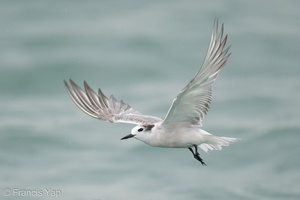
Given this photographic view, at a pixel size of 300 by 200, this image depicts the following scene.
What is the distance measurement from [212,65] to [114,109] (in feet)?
12.6

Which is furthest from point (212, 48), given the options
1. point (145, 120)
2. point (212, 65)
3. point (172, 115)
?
point (145, 120)

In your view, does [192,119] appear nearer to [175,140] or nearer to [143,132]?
[175,140]

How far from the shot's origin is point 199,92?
38.1 feet

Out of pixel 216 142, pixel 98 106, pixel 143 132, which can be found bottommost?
pixel 216 142

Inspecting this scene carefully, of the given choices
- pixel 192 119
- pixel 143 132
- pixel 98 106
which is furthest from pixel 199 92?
pixel 98 106

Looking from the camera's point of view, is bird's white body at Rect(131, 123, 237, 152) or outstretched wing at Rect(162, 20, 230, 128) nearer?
outstretched wing at Rect(162, 20, 230, 128)

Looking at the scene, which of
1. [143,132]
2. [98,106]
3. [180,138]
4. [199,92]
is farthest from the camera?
[98,106]

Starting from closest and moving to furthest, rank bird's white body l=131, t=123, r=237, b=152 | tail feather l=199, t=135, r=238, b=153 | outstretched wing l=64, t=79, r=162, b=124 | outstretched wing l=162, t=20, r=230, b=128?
outstretched wing l=162, t=20, r=230, b=128, tail feather l=199, t=135, r=238, b=153, bird's white body l=131, t=123, r=237, b=152, outstretched wing l=64, t=79, r=162, b=124

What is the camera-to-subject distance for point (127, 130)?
20.6 meters

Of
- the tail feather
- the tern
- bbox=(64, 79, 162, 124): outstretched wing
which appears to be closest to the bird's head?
the tern

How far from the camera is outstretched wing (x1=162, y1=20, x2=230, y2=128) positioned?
1123 cm

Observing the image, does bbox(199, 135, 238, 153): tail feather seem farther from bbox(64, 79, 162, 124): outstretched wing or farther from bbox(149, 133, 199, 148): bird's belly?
bbox(64, 79, 162, 124): outstretched wing

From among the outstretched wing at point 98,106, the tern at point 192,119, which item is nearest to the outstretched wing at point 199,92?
the tern at point 192,119

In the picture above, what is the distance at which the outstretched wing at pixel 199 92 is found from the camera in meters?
11.2
